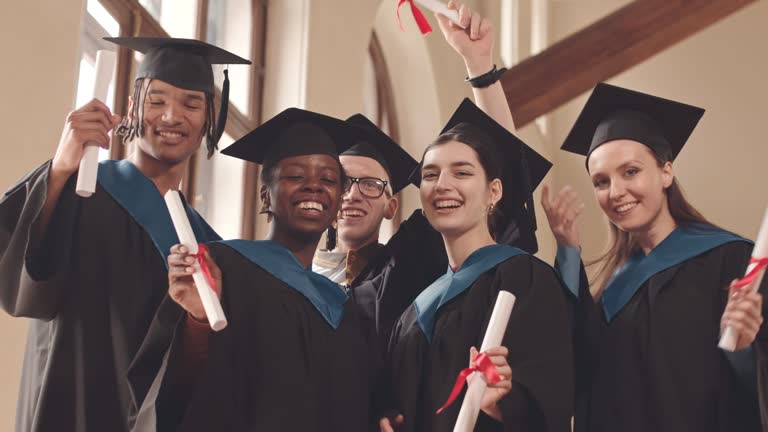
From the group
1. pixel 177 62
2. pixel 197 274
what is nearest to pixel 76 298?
pixel 197 274

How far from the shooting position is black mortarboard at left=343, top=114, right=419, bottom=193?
3.48 meters

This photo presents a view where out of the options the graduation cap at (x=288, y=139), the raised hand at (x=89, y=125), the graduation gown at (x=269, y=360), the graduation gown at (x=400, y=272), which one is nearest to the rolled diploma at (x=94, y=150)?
the raised hand at (x=89, y=125)

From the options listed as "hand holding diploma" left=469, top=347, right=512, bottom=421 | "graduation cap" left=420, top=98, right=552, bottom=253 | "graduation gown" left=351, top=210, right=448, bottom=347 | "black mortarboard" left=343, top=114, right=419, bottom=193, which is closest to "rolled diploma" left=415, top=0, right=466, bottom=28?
"graduation cap" left=420, top=98, right=552, bottom=253

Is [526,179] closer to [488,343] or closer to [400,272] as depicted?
[400,272]

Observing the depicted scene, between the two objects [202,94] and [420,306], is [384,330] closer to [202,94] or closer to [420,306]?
[420,306]

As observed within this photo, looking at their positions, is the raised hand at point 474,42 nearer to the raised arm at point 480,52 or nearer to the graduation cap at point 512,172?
the raised arm at point 480,52

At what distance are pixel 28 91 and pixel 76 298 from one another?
2.61 feet

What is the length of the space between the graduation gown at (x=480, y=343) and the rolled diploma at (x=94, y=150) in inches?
39.2

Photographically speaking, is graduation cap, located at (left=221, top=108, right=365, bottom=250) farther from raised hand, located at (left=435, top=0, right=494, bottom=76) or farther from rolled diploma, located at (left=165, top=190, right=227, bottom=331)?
rolled diploma, located at (left=165, top=190, right=227, bottom=331)

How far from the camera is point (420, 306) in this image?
2.72 meters

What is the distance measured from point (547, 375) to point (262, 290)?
0.74 metres

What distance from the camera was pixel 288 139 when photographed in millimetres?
2814

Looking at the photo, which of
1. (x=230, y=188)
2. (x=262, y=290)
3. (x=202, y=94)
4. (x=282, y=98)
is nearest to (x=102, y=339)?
(x=262, y=290)

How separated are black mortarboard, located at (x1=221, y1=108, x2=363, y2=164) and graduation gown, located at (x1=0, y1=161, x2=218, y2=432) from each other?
0.45 meters
